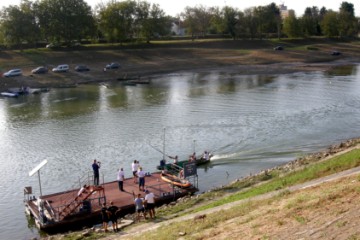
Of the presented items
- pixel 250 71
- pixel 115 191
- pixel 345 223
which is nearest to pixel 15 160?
pixel 115 191

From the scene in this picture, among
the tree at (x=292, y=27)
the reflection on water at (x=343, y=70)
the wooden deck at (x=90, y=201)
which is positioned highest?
the tree at (x=292, y=27)

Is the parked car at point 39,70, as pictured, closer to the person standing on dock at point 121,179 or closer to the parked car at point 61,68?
the parked car at point 61,68

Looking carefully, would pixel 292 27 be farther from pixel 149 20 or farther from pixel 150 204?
pixel 150 204

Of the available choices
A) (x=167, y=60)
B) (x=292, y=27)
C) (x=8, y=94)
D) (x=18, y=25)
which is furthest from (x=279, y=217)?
(x=292, y=27)

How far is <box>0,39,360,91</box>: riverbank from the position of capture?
95.6m

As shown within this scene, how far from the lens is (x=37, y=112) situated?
6431 cm

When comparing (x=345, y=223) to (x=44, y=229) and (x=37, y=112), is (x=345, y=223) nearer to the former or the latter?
(x=44, y=229)

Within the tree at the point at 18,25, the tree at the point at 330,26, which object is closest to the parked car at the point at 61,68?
the tree at the point at 18,25

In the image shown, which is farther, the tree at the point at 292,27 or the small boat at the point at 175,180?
the tree at the point at 292,27

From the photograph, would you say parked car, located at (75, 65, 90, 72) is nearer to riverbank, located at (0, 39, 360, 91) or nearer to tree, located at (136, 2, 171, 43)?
riverbank, located at (0, 39, 360, 91)

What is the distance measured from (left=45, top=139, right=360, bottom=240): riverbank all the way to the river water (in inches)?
350

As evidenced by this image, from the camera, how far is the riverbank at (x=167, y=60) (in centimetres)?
9562

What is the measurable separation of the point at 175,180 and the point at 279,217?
15.7 meters

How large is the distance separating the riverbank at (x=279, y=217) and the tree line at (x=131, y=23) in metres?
93.5
